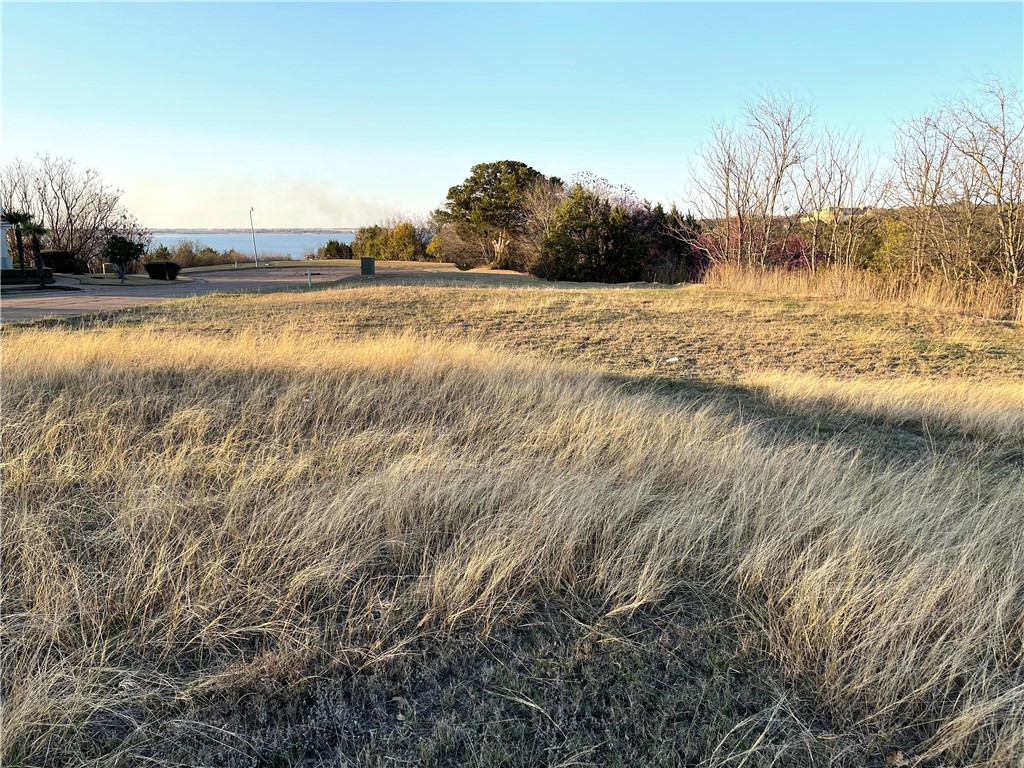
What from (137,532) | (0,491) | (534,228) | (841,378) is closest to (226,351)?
(0,491)

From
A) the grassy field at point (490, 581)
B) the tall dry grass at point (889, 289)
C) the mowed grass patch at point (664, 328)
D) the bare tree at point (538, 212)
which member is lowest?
the grassy field at point (490, 581)

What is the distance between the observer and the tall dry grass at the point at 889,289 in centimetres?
1305

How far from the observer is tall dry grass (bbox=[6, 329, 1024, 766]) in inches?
73.0

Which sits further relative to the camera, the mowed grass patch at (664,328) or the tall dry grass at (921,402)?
the mowed grass patch at (664,328)

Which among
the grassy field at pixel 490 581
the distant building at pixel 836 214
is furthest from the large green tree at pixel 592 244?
the grassy field at pixel 490 581

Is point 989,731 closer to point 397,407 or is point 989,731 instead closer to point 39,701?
point 39,701

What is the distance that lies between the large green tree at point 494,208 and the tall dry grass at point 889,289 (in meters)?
15.6

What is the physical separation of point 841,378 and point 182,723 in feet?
25.4

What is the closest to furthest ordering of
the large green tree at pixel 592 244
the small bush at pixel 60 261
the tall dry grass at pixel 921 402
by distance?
the tall dry grass at pixel 921 402 < the large green tree at pixel 592 244 < the small bush at pixel 60 261

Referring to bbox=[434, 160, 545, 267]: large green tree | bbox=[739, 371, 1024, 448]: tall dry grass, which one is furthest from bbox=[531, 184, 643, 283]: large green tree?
bbox=[739, 371, 1024, 448]: tall dry grass

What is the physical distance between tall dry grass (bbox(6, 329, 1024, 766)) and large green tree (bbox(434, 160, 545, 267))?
2874 cm

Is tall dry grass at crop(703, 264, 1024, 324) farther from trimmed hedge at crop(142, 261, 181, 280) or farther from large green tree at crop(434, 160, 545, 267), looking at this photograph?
trimmed hedge at crop(142, 261, 181, 280)

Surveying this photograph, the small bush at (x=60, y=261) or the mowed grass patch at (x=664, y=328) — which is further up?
the small bush at (x=60, y=261)

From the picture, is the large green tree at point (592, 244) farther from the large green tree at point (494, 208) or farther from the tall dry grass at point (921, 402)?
the tall dry grass at point (921, 402)
